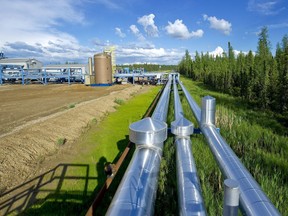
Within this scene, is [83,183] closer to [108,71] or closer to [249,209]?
[249,209]

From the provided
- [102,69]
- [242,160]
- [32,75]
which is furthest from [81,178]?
[32,75]

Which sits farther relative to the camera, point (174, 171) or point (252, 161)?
point (252, 161)

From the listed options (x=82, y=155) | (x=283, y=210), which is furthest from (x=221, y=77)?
(x=283, y=210)

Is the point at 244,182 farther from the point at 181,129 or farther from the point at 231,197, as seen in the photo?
the point at 181,129

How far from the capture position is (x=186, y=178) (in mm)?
2779

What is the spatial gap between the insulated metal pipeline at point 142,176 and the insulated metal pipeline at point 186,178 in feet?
0.93

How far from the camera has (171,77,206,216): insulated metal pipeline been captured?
224 centimetres

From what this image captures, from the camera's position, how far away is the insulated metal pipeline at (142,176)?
6.45 ft

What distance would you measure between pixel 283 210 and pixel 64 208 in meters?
3.42

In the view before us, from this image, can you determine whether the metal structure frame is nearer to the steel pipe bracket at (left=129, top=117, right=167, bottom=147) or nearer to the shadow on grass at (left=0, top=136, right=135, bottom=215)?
the shadow on grass at (left=0, top=136, right=135, bottom=215)

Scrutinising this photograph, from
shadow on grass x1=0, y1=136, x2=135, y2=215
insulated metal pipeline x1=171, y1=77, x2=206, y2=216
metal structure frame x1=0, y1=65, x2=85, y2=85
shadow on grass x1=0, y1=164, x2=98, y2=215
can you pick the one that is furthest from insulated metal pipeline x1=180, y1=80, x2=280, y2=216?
metal structure frame x1=0, y1=65, x2=85, y2=85

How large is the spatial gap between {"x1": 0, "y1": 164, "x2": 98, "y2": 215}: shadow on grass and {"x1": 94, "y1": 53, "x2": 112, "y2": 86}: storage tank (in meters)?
26.7

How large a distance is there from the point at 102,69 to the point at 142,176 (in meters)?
30.5

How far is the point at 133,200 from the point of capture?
2027 mm
